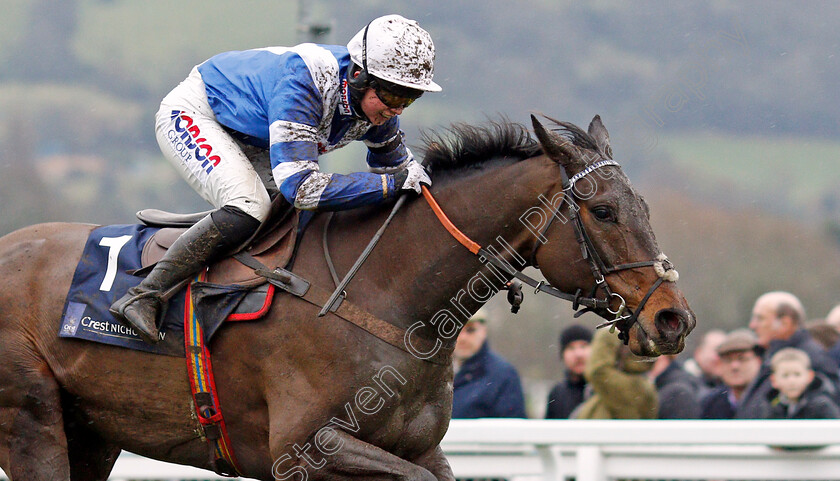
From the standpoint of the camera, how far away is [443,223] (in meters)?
4.22

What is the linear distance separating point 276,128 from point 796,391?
356 cm

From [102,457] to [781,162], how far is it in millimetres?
15957

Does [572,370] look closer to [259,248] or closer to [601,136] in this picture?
[601,136]

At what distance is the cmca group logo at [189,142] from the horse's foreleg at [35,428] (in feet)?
3.74

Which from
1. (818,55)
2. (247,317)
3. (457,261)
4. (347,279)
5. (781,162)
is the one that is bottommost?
(247,317)

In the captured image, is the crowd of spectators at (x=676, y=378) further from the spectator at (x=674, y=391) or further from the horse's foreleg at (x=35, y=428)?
the horse's foreleg at (x=35, y=428)

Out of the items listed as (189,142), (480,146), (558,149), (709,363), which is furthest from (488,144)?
(709,363)

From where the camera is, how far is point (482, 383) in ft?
21.4

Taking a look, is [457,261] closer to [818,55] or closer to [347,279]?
[347,279]

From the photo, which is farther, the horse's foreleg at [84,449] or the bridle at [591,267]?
the horse's foreleg at [84,449]

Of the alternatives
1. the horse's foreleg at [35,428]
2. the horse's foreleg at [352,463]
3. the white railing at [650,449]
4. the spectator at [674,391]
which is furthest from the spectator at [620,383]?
the horse's foreleg at [35,428]

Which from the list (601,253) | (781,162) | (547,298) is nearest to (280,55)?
(601,253)

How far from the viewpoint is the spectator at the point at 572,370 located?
23.2 ft

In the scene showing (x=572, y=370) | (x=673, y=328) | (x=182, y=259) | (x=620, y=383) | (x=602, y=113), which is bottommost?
(x=182, y=259)
